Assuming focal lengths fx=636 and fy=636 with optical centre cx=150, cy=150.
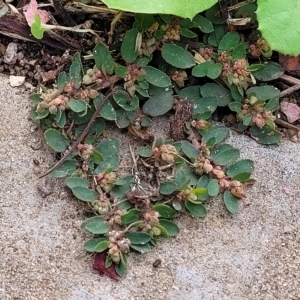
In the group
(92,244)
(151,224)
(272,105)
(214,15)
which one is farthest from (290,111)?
(92,244)

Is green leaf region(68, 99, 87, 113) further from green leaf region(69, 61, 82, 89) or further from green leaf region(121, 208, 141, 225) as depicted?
green leaf region(121, 208, 141, 225)

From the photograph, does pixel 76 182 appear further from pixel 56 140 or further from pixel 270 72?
pixel 270 72

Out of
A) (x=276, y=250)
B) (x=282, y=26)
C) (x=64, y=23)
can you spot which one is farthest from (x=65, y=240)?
(x=282, y=26)

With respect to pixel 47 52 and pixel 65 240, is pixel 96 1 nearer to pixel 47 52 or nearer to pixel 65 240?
pixel 47 52

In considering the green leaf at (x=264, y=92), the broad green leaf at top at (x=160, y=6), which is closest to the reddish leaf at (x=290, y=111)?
the green leaf at (x=264, y=92)

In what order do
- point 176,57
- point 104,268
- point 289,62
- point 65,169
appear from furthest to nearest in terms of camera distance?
point 289,62, point 176,57, point 65,169, point 104,268

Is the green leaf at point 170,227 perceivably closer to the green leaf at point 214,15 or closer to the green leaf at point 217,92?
the green leaf at point 217,92
